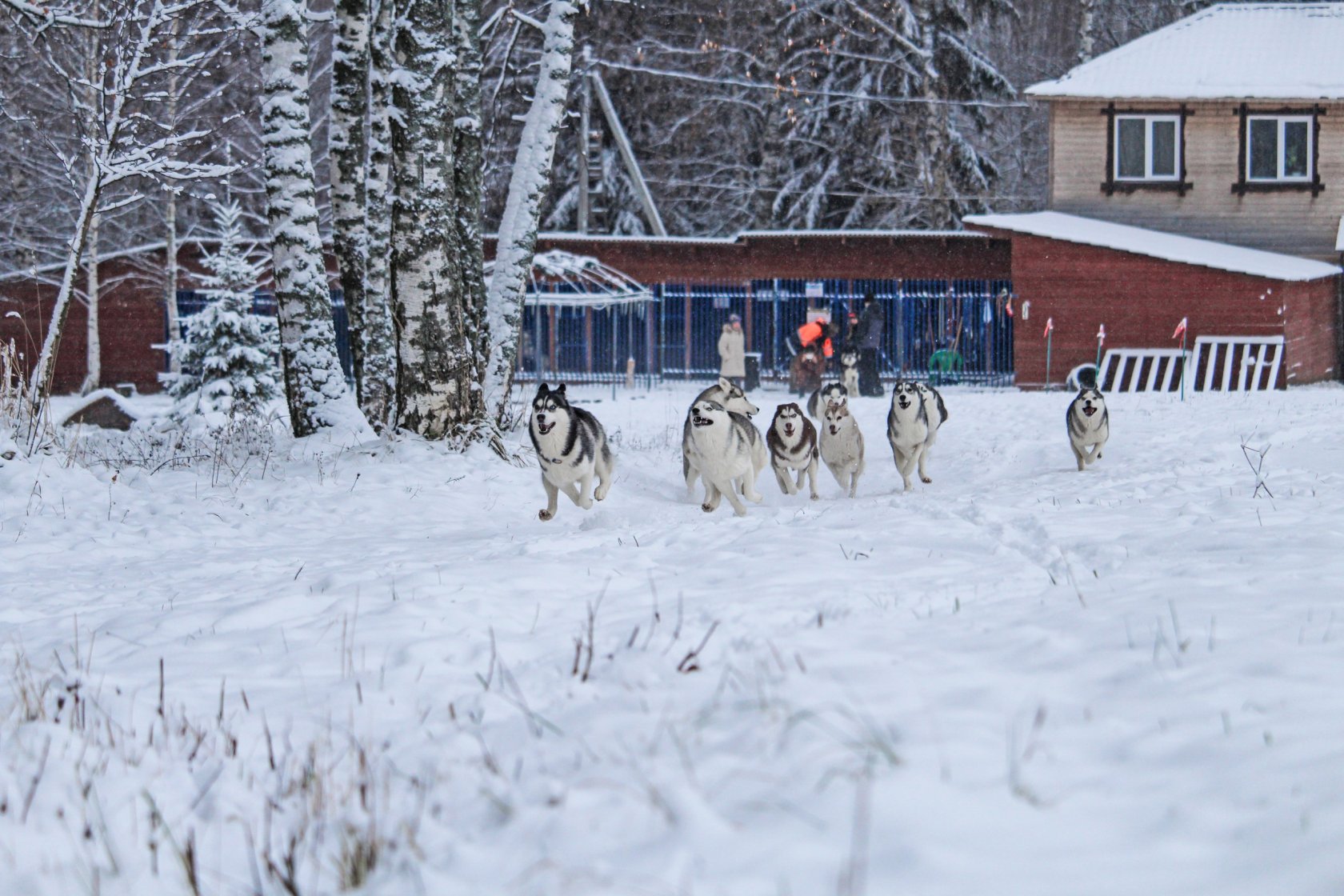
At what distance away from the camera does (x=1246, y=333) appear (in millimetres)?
26312

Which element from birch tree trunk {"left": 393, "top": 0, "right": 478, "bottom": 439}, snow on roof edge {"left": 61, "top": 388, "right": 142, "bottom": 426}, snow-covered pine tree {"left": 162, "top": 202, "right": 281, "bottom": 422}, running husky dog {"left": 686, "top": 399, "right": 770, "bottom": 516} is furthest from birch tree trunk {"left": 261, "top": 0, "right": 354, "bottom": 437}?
snow-covered pine tree {"left": 162, "top": 202, "right": 281, "bottom": 422}

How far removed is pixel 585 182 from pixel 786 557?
27.8m

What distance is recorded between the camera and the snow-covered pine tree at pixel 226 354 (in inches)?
819

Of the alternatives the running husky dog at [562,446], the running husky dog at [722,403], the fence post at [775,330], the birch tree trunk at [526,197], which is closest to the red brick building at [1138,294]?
the fence post at [775,330]

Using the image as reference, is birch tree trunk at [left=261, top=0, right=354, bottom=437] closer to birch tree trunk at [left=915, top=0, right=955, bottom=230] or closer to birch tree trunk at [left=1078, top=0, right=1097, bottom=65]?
birch tree trunk at [left=915, top=0, right=955, bottom=230]

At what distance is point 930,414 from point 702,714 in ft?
28.7

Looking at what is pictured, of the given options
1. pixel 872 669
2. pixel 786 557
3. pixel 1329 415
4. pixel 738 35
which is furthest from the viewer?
pixel 738 35

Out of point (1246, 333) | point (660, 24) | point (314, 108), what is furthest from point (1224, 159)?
point (314, 108)

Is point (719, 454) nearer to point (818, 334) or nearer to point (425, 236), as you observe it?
point (425, 236)

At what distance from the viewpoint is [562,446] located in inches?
379

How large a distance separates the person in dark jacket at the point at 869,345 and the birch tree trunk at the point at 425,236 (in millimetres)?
15104

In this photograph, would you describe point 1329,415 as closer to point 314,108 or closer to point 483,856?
point 483,856

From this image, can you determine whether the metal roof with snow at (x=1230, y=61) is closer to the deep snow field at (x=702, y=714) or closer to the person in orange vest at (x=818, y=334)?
the person in orange vest at (x=818, y=334)

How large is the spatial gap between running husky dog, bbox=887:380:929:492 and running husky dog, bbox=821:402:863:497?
0.36 metres
